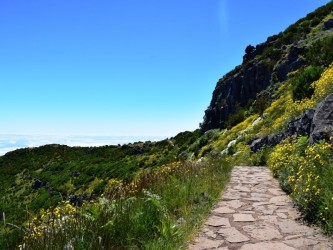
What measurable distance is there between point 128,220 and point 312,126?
6.64 meters

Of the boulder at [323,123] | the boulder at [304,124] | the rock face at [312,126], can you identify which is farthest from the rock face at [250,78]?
the boulder at [323,123]

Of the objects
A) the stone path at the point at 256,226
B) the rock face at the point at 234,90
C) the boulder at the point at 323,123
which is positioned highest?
the rock face at the point at 234,90

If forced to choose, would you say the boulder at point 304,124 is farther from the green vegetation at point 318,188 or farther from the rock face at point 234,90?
the rock face at point 234,90

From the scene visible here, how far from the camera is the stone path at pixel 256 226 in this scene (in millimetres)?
5145

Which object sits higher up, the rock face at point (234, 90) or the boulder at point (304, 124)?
the rock face at point (234, 90)

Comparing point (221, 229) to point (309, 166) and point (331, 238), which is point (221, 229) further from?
point (309, 166)

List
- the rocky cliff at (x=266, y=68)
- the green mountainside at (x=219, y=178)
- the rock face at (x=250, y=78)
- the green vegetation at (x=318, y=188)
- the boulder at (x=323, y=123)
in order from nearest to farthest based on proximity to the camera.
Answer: the green mountainside at (x=219, y=178)
the green vegetation at (x=318, y=188)
the boulder at (x=323, y=123)
the rocky cliff at (x=266, y=68)
the rock face at (x=250, y=78)

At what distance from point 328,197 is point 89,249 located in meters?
3.47

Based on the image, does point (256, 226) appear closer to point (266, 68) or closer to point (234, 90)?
point (266, 68)

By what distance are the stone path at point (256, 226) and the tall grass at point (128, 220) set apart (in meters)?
0.30

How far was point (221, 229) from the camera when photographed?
19.6ft

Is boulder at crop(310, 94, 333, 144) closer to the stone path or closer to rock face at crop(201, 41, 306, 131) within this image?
the stone path

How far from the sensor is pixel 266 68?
133ft

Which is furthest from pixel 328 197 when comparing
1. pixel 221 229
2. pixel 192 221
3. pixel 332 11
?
pixel 332 11
